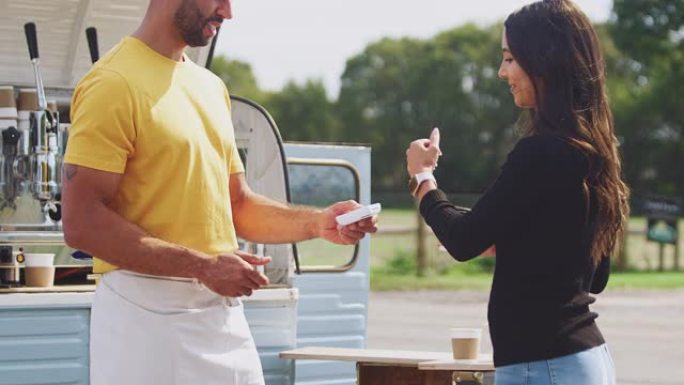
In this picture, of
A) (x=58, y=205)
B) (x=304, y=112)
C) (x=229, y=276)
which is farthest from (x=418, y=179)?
(x=304, y=112)

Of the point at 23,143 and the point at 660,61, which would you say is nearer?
the point at 23,143

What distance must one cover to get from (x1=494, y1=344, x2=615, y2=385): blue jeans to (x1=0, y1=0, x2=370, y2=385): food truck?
2.86 metres

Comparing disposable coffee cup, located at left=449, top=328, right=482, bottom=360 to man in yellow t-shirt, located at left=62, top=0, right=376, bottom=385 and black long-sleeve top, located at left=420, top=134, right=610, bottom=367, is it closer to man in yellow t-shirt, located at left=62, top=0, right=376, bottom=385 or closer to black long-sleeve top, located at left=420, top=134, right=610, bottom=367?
man in yellow t-shirt, located at left=62, top=0, right=376, bottom=385

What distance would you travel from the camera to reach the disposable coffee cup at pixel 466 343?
6.24m

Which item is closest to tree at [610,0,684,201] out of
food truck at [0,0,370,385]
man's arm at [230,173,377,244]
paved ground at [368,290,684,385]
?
paved ground at [368,290,684,385]

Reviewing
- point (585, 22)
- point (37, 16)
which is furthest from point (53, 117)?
point (585, 22)

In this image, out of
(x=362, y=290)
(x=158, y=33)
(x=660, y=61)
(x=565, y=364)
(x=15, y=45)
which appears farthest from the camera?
(x=660, y=61)

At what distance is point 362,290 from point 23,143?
245 cm

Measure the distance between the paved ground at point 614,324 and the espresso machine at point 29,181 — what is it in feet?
21.2

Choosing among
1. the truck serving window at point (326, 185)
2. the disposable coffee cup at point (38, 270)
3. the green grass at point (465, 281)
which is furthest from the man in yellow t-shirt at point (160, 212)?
the green grass at point (465, 281)

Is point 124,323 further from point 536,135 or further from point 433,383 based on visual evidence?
point 433,383

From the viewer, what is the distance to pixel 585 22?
11.3 ft

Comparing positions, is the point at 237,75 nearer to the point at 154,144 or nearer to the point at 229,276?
the point at 154,144

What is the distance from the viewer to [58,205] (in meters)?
6.10
